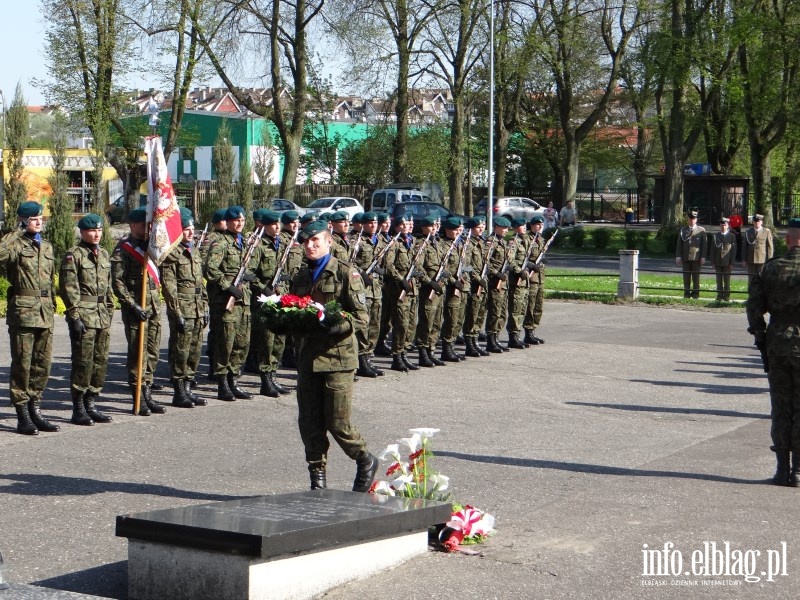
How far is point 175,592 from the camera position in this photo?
20.3 ft

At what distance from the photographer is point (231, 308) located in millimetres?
12898

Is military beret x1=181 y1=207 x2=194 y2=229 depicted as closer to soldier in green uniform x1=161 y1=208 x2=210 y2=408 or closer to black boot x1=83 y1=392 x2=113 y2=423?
soldier in green uniform x1=161 y1=208 x2=210 y2=408

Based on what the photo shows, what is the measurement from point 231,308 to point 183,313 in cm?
66

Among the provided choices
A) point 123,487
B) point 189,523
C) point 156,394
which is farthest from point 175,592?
point 156,394

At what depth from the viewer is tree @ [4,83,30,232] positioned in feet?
80.9

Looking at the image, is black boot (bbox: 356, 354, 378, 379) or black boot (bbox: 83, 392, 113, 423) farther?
black boot (bbox: 356, 354, 378, 379)

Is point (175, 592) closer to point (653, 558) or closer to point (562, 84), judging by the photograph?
point (653, 558)

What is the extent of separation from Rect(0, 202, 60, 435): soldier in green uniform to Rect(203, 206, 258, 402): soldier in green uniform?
223 cm

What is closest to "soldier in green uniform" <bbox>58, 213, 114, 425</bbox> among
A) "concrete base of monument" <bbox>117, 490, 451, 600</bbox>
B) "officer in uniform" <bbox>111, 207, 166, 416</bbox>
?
"officer in uniform" <bbox>111, 207, 166, 416</bbox>

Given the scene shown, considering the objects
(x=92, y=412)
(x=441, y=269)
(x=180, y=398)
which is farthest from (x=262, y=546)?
(x=441, y=269)

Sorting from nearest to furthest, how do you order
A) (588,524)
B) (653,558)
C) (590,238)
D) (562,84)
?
(653,558) < (588,524) < (590,238) < (562,84)

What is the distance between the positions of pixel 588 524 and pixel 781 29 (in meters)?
30.9

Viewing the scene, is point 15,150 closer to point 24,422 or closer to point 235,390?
point 235,390

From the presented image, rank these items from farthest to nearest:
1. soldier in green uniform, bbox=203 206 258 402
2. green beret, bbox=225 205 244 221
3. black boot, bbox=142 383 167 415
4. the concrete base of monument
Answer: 1. green beret, bbox=225 205 244 221
2. soldier in green uniform, bbox=203 206 258 402
3. black boot, bbox=142 383 167 415
4. the concrete base of monument
